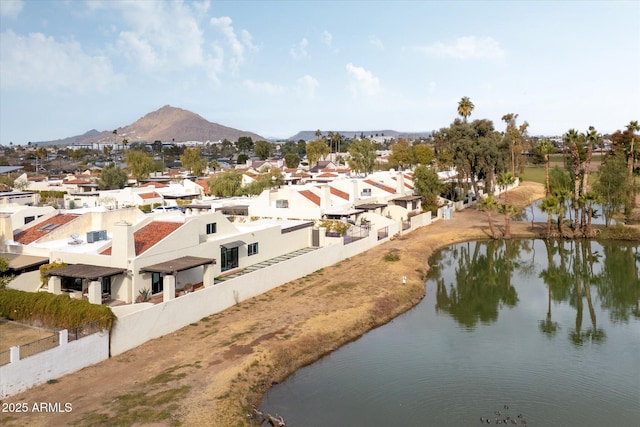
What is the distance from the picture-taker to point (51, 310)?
74.7 ft

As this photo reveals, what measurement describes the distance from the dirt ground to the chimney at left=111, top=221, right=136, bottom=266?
4753mm

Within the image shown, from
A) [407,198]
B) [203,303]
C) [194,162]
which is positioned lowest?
[203,303]

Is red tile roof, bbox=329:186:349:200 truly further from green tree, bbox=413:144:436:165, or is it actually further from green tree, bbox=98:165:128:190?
green tree, bbox=413:144:436:165

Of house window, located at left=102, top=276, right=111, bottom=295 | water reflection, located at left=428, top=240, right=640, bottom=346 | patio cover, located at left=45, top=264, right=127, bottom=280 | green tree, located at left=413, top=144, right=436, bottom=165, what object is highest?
green tree, located at left=413, top=144, right=436, bottom=165

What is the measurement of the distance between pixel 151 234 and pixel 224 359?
9.83m

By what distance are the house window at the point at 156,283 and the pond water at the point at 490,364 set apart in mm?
9860

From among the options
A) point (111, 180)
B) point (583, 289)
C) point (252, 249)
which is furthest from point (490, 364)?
point (111, 180)

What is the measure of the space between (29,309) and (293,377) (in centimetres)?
1218

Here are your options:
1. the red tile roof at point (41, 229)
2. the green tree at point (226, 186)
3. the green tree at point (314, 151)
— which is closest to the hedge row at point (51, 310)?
the red tile roof at point (41, 229)

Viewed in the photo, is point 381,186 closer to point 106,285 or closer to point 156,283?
point 156,283

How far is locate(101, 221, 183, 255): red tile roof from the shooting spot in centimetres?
2816

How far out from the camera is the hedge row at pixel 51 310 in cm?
2167

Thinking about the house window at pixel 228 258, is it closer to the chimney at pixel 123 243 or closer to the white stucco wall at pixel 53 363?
the chimney at pixel 123 243

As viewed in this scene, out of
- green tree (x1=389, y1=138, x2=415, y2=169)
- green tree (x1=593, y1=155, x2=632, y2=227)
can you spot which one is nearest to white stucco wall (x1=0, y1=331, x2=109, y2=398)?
green tree (x1=593, y1=155, x2=632, y2=227)
